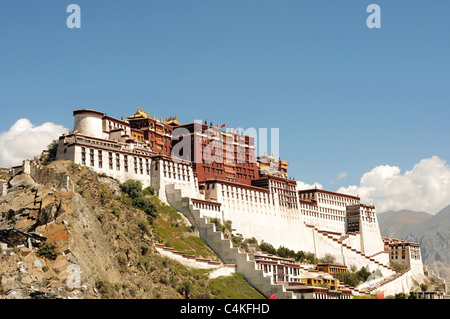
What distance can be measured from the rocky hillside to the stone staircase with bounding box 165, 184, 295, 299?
5.77 feet

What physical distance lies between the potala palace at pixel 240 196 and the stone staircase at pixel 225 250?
0.17 m

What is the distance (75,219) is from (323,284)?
55.5 metres

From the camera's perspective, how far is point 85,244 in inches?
3039

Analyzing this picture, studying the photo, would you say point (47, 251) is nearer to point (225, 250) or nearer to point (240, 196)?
point (225, 250)

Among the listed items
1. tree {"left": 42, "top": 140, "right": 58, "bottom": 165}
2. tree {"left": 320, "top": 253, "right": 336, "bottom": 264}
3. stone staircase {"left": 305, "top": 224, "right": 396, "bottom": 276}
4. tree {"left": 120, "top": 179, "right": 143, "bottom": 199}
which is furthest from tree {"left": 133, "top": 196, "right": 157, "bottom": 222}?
stone staircase {"left": 305, "top": 224, "right": 396, "bottom": 276}

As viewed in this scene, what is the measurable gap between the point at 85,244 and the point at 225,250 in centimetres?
3909

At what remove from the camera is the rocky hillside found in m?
69.6

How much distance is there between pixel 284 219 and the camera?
143125mm

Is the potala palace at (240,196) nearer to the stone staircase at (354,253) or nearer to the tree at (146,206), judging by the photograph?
the stone staircase at (354,253)

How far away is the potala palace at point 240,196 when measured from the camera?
372ft

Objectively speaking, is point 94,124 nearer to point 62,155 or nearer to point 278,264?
point 62,155

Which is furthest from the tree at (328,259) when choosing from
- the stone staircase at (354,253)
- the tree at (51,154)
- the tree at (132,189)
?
the tree at (51,154)

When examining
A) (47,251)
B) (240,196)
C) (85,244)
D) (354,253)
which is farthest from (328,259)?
(47,251)

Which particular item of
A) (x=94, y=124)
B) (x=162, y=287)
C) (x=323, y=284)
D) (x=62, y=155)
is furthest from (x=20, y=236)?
(x=323, y=284)
